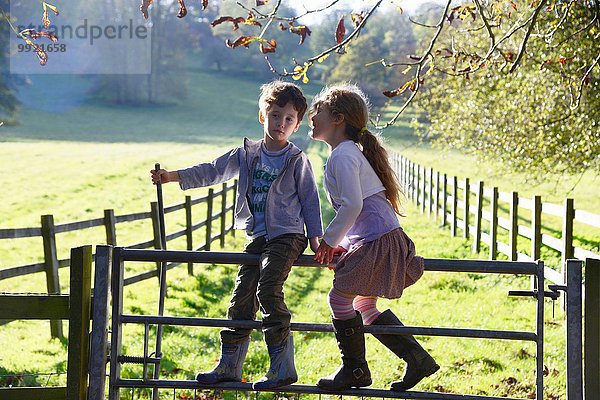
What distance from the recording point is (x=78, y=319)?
14.0 ft

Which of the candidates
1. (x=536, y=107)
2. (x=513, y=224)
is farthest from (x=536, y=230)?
(x=536, y=107)

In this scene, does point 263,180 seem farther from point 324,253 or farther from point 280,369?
point 280,369

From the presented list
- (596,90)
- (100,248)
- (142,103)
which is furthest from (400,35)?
(100,248)

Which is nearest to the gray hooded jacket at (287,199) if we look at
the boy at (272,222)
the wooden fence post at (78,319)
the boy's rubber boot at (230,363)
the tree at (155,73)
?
the boy at (272,222)

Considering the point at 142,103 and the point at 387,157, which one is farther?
the point at 142,103

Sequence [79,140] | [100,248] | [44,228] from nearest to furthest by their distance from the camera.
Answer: [100,248], [44,228], [79,140]

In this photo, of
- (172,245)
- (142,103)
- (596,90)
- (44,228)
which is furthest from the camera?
(142,103)

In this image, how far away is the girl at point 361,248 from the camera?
4430 millimetres

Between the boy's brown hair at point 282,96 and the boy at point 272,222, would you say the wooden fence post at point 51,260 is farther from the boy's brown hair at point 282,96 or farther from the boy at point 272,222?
the boy's brown hair at point 282,96

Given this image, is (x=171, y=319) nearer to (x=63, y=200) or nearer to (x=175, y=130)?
(x=63, y=200)

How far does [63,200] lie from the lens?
27422 millimetres

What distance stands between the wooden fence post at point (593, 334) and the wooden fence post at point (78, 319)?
2.30 meters

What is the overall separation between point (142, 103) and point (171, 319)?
8639 cm

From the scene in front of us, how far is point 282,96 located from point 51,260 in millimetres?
5475
